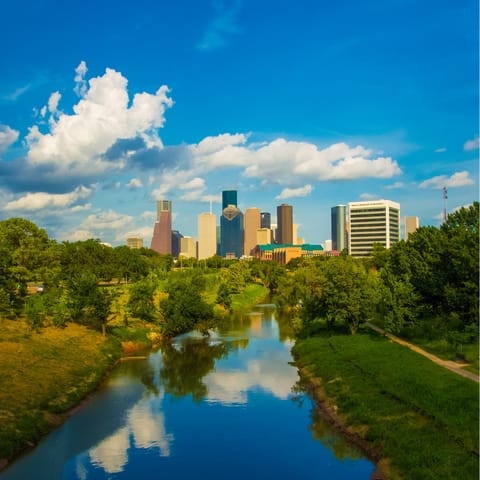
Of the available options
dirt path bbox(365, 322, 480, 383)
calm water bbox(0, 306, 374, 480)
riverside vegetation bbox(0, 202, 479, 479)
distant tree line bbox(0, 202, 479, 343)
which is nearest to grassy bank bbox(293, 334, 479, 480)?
riverside vegetation bbox(0, 202, 479, 479)

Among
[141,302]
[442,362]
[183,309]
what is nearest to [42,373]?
[183,309]

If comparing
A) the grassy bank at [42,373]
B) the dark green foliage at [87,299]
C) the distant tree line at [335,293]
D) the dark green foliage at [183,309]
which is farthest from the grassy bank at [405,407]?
the dark green foliage at [87,299]

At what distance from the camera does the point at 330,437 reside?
34406 millimetres

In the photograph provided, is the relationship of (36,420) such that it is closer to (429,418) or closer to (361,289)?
(429,418)

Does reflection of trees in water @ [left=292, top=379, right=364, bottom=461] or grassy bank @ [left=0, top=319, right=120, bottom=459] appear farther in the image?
grassy bank @ [left=0, top=319, right=120, bottom=459]

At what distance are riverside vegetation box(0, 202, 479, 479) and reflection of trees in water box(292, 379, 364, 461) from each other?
843mm

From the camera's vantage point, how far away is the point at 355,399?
3809 centimetres

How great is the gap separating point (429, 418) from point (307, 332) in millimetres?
35749

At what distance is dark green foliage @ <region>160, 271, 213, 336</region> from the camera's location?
70250 mm

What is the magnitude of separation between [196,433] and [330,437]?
8.78 m

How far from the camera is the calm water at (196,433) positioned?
29.3 m

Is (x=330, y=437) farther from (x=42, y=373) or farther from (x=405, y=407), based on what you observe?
(x=42, y=373)

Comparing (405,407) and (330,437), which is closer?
(405,407)

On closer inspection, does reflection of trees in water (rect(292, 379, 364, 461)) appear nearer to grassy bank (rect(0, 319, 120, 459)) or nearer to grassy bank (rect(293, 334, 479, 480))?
grassy bank (rect(293, 334, 479, 480))
